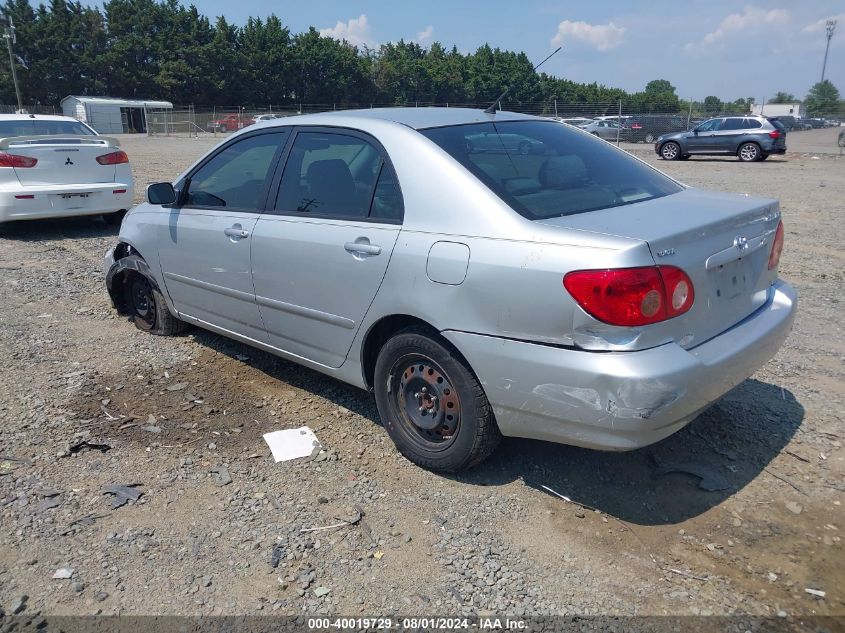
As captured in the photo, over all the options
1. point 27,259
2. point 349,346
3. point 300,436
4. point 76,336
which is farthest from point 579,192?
point 27,259

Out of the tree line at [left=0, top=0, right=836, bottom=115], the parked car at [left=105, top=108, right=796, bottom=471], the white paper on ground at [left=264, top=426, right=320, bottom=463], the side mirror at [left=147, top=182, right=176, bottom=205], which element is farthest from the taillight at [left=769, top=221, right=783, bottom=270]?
the tree line at [left=0, top=0, right=836, bottom=115]

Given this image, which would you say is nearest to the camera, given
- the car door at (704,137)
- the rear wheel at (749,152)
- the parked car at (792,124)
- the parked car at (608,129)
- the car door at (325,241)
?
the car door at (325,241)

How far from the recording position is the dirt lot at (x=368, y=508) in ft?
8.55

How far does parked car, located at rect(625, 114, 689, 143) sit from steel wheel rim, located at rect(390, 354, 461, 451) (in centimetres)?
3486

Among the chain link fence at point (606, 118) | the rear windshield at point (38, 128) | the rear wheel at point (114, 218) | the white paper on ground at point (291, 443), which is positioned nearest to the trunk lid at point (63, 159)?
the rear windshield at point (38, 128)

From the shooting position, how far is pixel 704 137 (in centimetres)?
2419

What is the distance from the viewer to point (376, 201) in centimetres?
346

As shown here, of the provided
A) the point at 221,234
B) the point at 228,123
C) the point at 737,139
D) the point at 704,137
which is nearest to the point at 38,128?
the point at 221,234

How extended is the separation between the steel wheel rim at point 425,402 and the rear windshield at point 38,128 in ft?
27.4

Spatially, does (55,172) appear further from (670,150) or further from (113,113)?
(113,113)

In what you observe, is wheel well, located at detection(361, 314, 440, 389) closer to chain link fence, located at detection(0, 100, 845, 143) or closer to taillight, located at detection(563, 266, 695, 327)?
taillight, located at detection(563, 266, 695, 327)

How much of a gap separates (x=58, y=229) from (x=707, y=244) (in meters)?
10.0

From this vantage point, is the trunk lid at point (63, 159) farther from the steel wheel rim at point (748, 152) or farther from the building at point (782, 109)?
the building at point (782, 109)

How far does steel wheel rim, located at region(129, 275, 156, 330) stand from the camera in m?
5.43
